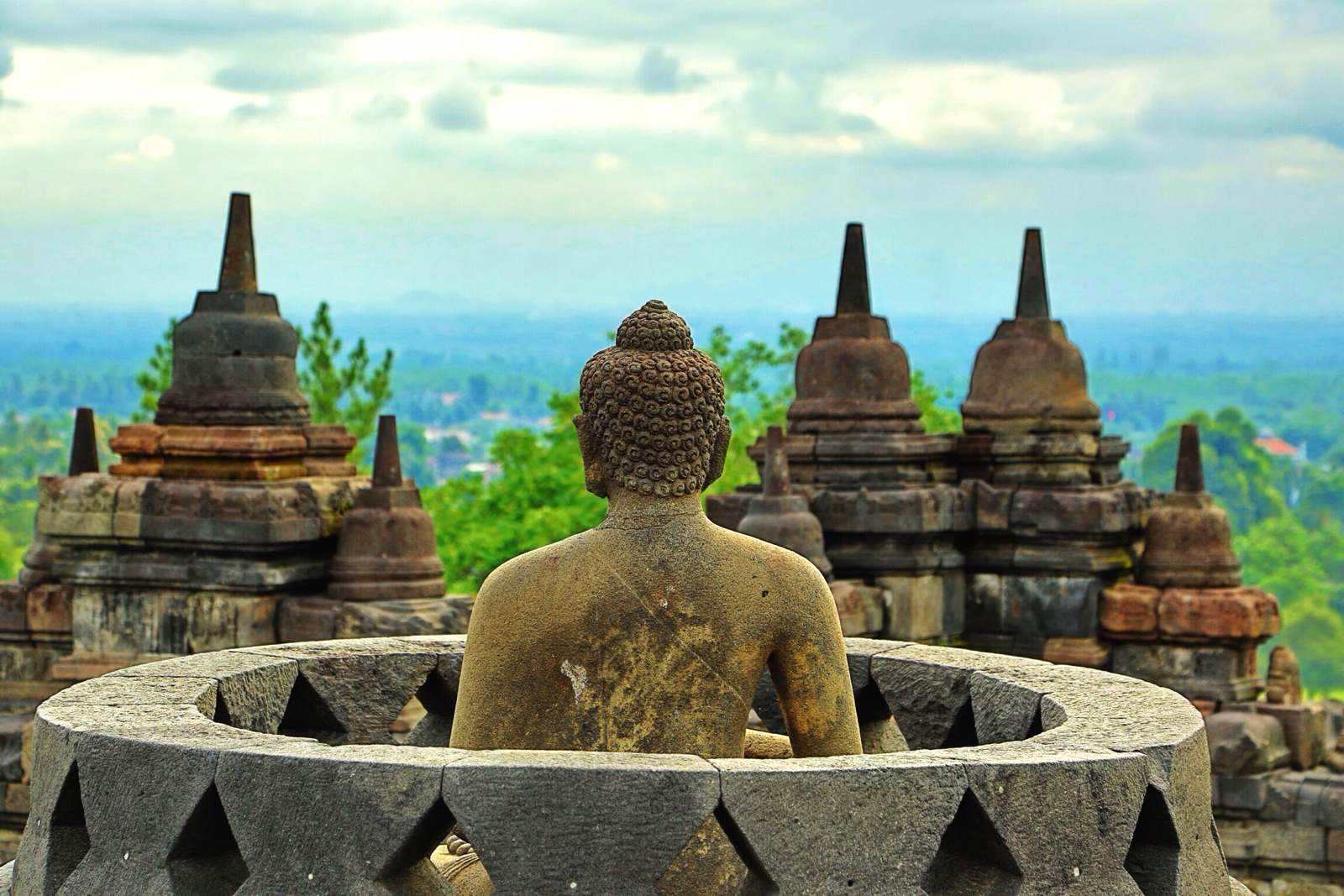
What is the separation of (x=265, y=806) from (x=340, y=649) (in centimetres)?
193

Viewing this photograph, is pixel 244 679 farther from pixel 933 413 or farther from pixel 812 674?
pixel 933 413

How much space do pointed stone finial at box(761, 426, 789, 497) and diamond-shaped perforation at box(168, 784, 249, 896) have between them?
7.97 metres

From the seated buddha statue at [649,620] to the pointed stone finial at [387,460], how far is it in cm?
725

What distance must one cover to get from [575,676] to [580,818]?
80 centimetres

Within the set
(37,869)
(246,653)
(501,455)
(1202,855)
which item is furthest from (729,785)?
(501,455)

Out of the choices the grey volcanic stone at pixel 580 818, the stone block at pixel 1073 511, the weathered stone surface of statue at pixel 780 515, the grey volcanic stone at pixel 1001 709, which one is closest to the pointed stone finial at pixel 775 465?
the weathered stone surface of statue at pixel 780 515

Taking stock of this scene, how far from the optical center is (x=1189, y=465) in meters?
14.0

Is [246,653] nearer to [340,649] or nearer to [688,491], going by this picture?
[340,649]

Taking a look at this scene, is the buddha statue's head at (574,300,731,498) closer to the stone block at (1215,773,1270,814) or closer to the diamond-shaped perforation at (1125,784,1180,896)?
the diamond-shaped perforation at (1125,784,1180,896)

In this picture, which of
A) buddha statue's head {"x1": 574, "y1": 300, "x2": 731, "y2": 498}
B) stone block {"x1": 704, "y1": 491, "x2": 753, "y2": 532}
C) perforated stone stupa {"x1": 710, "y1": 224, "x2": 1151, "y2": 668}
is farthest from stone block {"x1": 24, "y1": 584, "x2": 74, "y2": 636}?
buddha statue's head {"x1": 574, "y1": 300, "x2": 731, "y2": 498}

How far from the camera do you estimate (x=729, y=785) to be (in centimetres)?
471

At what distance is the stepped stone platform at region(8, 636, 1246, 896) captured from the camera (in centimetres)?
470

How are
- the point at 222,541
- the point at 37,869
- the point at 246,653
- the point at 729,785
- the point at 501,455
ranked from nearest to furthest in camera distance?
1. the point at 729,785
2. the point at 37,869
3. the point at 246,653
4. the point at 222,541
5. the point at 501,455

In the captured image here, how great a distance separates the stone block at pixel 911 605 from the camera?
1381cm
